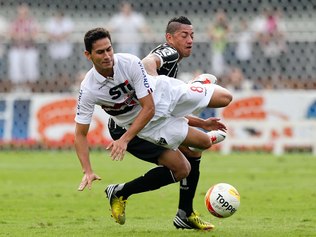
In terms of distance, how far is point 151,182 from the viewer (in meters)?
9.83

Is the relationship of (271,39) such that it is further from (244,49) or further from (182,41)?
(182,41)

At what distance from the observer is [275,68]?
22.1 meters

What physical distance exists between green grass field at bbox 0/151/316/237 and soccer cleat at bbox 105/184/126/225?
13cm

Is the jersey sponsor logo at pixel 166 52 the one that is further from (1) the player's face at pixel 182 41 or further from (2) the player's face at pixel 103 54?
(2) the player's face at pixel 103 54

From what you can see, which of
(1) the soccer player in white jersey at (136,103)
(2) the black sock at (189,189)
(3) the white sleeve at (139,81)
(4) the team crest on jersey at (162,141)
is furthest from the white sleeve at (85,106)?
(2) the black sock at (189,189)

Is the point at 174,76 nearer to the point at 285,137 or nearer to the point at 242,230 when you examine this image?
the point at 242,230

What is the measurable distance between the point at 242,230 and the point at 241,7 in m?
13.4

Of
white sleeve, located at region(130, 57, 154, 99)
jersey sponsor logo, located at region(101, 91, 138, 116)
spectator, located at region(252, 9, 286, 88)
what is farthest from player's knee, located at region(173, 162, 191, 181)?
spectator, located at region(252, 9, 286, 88)

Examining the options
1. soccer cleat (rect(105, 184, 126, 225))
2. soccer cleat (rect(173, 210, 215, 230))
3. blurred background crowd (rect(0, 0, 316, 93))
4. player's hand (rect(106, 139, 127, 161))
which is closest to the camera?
player's hand (rect(106, 139, 127, 161))

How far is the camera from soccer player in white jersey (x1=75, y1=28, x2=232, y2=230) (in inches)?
364

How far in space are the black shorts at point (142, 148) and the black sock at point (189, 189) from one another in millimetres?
516

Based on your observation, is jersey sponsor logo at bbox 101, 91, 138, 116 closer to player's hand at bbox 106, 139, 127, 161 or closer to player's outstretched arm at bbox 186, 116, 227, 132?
player's hand at bbox 106, 139, 127, 161

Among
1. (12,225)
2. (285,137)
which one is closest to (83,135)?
(12,225)

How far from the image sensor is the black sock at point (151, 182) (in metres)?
9.77
